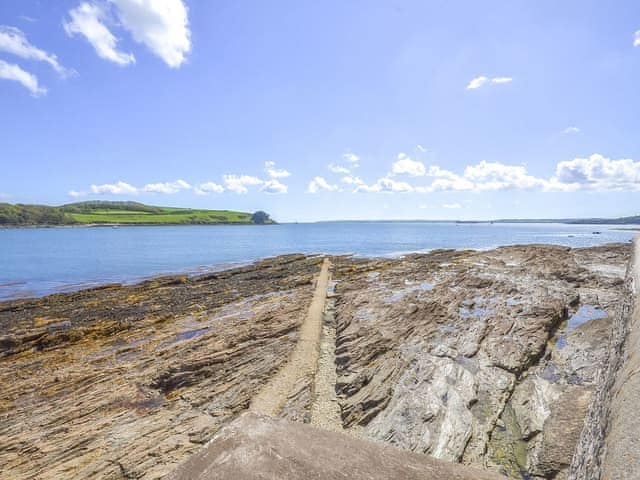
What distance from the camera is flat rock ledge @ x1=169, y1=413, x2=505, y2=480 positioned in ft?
8.31

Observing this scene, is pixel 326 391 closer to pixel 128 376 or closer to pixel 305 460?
pixel 128 376

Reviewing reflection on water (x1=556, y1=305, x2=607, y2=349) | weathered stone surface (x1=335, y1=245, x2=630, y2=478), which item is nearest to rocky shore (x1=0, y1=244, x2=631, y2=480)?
weathered stone surface (x1=335, y1=245, x2=630, y2=478)

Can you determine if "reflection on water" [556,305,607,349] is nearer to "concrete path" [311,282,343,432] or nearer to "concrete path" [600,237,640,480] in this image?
"concrete path" [311,282,343,432]

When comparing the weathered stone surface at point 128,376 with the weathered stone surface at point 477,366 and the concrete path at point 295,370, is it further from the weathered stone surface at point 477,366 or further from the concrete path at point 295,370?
the weathered stone surface at point 477,366

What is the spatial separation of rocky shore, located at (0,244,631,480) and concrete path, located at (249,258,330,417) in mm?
125

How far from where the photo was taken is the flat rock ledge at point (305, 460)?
8.31ft

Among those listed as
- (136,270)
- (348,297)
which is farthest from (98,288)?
(348,297)

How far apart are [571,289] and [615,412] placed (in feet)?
101

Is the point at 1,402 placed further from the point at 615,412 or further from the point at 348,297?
the point at 348,297

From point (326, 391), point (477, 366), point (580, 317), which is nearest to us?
point (326, 391)

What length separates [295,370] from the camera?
46.6 ft

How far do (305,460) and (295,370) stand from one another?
12.3m

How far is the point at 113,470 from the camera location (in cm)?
843

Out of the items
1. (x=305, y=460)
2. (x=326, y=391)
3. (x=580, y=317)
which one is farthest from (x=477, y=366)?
(x=305, y=460)
